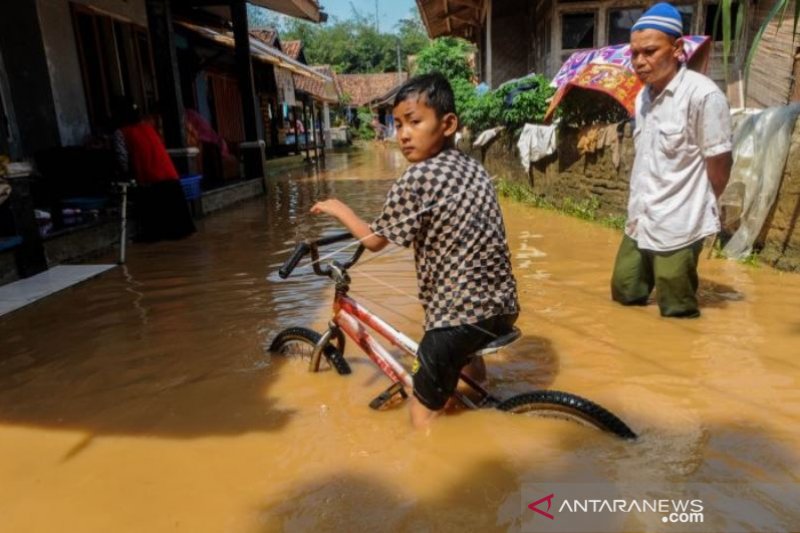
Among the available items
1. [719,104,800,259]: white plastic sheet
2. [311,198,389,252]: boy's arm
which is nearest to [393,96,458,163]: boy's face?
[311,198,389,252]: boy's arm

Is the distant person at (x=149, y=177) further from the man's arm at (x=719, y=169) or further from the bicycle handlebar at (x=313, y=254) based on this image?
the man's arm at (x=719, y=169)

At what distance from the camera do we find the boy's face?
231 cm

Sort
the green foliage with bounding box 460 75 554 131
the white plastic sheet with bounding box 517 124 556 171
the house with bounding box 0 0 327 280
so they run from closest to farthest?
1. the house with bounding box 0 0 327 280
2. the white plastic sheet with bounding box 517 124 556 171
3. the green foliage with bounding box 460 75 554 131

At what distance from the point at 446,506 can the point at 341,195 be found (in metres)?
10.6

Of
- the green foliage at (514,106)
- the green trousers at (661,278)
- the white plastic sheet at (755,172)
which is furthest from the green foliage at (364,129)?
the green trousers at (661,278)

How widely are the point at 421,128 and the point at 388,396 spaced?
133 cm

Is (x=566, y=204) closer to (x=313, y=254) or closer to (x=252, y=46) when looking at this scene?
(x=313, y=254)

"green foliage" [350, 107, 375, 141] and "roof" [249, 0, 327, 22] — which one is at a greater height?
"roof" [249, 0, 327, 22]

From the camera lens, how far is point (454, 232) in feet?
7.75

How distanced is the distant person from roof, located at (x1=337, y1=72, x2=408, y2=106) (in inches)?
1489

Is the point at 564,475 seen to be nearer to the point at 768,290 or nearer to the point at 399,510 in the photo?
the point at 399,510

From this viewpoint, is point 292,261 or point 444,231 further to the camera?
point 292,261

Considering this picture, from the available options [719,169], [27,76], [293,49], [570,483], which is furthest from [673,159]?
[293,49]

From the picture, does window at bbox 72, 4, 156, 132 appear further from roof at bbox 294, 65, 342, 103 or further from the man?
roof at bbox 294, 65, 342, 103
